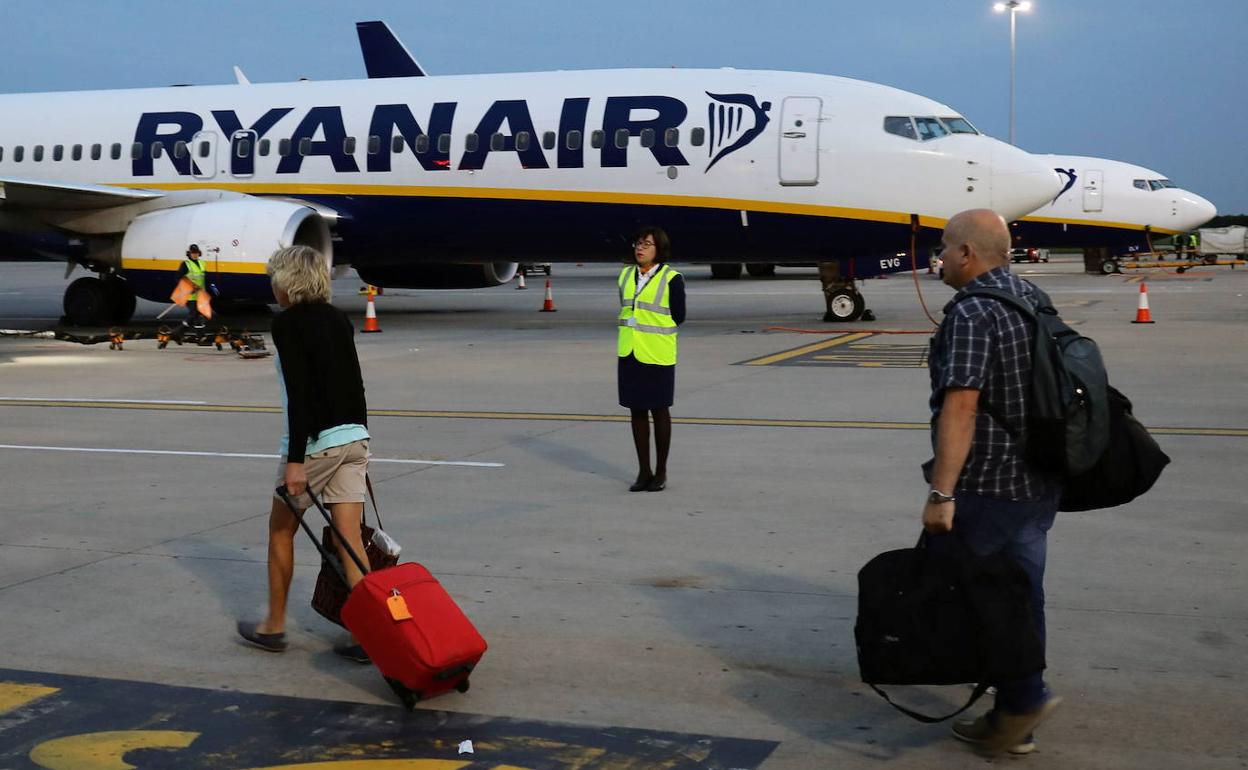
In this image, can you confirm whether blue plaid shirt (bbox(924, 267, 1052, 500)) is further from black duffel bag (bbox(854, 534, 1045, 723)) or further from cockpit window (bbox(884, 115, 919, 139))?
cockpit window (bbox(884, 115, 919, 139))

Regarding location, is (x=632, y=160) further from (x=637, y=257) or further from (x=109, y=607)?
(x=109, y=607)

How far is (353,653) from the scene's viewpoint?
222 inches

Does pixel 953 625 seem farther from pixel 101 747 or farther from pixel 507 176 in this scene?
pixel 507 176

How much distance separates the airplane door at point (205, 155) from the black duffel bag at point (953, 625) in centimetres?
2061

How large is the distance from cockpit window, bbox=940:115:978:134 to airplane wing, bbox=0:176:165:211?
12087 mm

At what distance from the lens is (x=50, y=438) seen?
1138 cm

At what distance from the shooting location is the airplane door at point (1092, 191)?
37.6 metres

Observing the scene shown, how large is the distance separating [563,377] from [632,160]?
20.6ft

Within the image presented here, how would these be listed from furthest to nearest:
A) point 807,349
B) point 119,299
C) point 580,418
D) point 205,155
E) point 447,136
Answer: point 119,299
point 205,155
point 447,136
point 807,349
point 580,418

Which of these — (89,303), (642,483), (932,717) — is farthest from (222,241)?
(932,717)

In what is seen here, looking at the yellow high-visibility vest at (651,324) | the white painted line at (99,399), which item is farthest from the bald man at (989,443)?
the white painted line at (99,399)

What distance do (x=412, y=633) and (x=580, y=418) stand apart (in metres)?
7.47

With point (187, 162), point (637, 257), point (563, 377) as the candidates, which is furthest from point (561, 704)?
point (187, 162)

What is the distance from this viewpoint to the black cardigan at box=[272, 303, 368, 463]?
5.46 m
